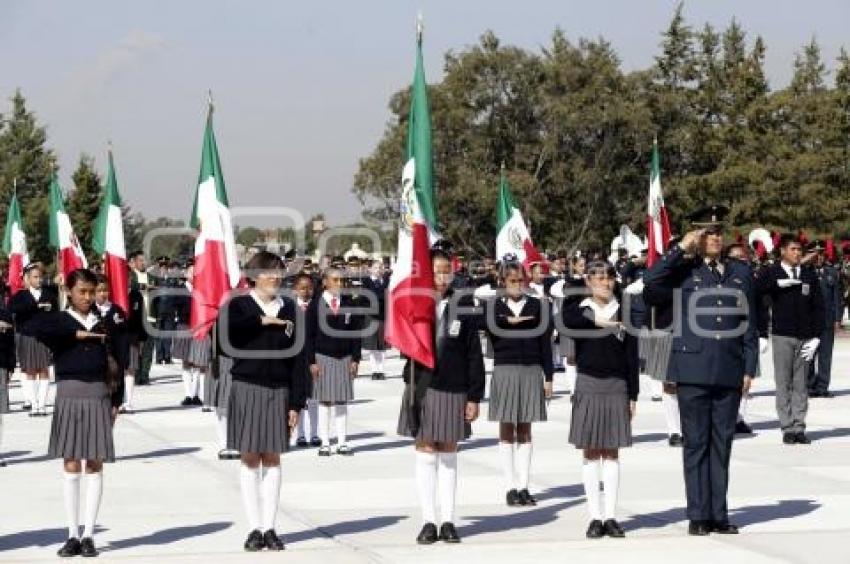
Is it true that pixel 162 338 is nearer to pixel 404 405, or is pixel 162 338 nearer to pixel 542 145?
pixel 404 405

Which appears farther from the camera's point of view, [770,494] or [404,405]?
[770,494]

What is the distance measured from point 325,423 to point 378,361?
11.6 meters

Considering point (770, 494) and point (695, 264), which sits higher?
point (695, 264)

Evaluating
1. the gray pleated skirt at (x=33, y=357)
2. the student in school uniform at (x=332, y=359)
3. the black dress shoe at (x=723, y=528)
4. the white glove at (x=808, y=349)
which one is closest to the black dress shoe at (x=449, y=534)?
the black dress shoe at (x=723, y=528)

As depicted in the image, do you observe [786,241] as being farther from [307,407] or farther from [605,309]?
[605,309]

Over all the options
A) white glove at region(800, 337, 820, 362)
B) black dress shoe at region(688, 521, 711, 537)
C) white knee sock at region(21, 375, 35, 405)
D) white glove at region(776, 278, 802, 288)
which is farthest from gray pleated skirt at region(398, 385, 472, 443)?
white knee sock at region(21, 375, 35, 405)

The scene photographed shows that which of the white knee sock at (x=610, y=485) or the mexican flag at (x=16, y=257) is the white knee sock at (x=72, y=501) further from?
the mexican flag at (x=16, y=257)

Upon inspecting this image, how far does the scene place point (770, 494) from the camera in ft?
41.8

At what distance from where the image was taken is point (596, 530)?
10.6m

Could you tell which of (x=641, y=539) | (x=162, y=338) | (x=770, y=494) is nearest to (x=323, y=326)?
(x=770, y=494)

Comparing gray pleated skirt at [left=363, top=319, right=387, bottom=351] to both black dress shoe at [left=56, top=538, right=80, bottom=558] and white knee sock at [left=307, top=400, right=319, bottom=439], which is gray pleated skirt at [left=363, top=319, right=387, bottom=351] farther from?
black dress shoe at [left=56, top=538, right=80, bottom=558]

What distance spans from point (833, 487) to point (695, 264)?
3.10 metres

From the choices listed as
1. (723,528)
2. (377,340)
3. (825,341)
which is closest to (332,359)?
(723,528)

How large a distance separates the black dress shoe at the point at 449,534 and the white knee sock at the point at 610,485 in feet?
3.24
